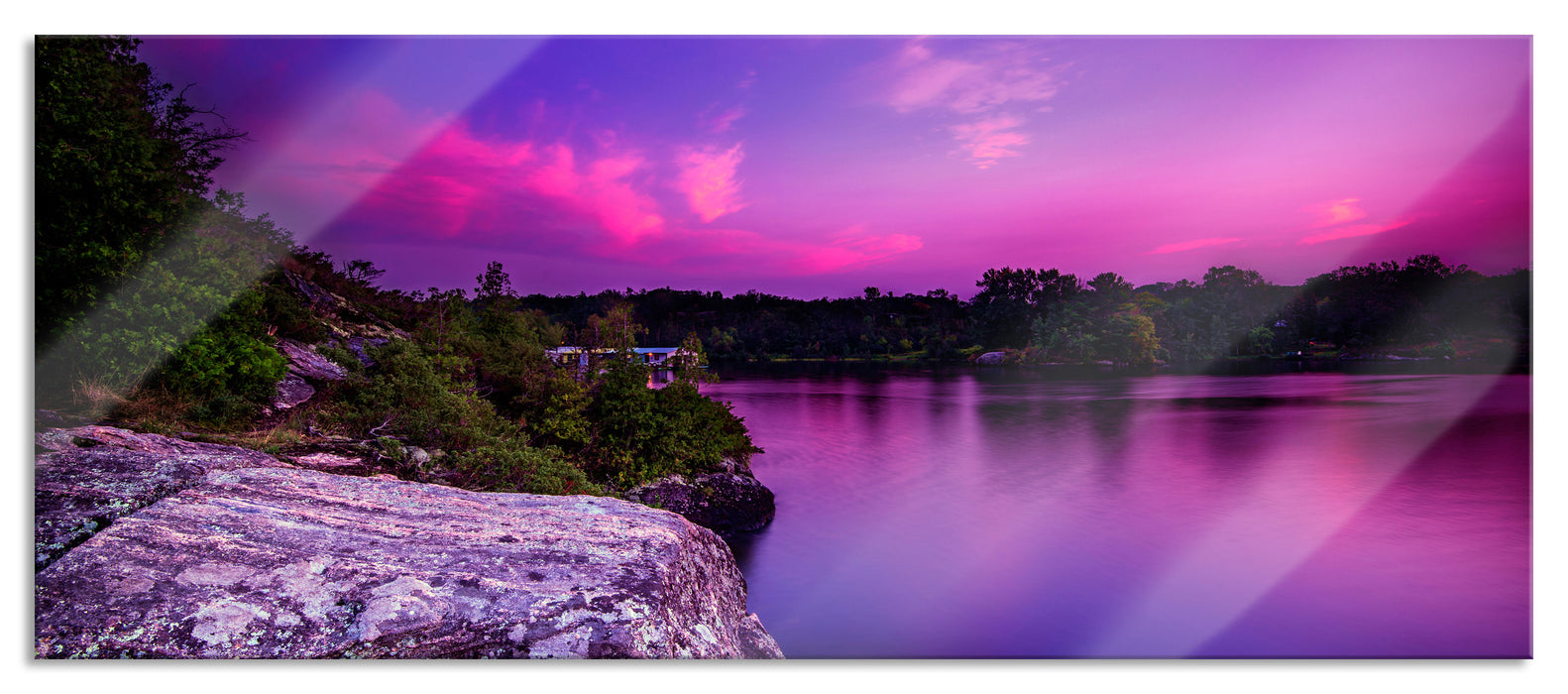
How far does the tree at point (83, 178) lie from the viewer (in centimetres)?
500

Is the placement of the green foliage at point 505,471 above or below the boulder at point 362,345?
below

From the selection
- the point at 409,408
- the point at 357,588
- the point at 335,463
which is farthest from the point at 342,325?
the point at 357,588

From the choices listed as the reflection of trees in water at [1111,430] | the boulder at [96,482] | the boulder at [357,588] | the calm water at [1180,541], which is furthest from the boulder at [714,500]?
the boulder at [357,588]

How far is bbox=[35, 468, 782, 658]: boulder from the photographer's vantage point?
3037 millimetres

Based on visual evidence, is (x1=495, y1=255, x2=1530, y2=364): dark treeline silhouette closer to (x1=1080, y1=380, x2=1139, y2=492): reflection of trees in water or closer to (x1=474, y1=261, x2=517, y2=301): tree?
(x1=474, y1=261, x2=517, y2=301): tree

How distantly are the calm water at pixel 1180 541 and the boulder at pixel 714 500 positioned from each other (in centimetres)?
48

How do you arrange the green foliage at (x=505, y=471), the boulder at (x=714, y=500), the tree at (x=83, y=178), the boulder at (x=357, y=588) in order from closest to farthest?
the boulder at (x=357, y=588) → the tree at (x=83, y=178) → the green foliage at (x=505, y=471) → the boulder at (x=714, y=500)

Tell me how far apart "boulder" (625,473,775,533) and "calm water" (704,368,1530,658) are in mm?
476

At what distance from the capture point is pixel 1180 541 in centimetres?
976

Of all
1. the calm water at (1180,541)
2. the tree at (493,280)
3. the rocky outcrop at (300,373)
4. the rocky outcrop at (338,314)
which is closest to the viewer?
the calm water at (1180,541)

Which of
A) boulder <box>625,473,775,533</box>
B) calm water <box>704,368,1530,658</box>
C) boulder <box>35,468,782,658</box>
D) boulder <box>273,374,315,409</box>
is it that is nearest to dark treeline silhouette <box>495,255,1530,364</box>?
calm water <box>704,368,1530,658</box>

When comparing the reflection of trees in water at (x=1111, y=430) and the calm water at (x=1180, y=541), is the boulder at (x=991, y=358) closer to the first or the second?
the reflection of trees in water at (x=1111, y=430)

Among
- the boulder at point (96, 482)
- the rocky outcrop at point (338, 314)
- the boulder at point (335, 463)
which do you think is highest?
the rocky outcrop at point (338, 314)
